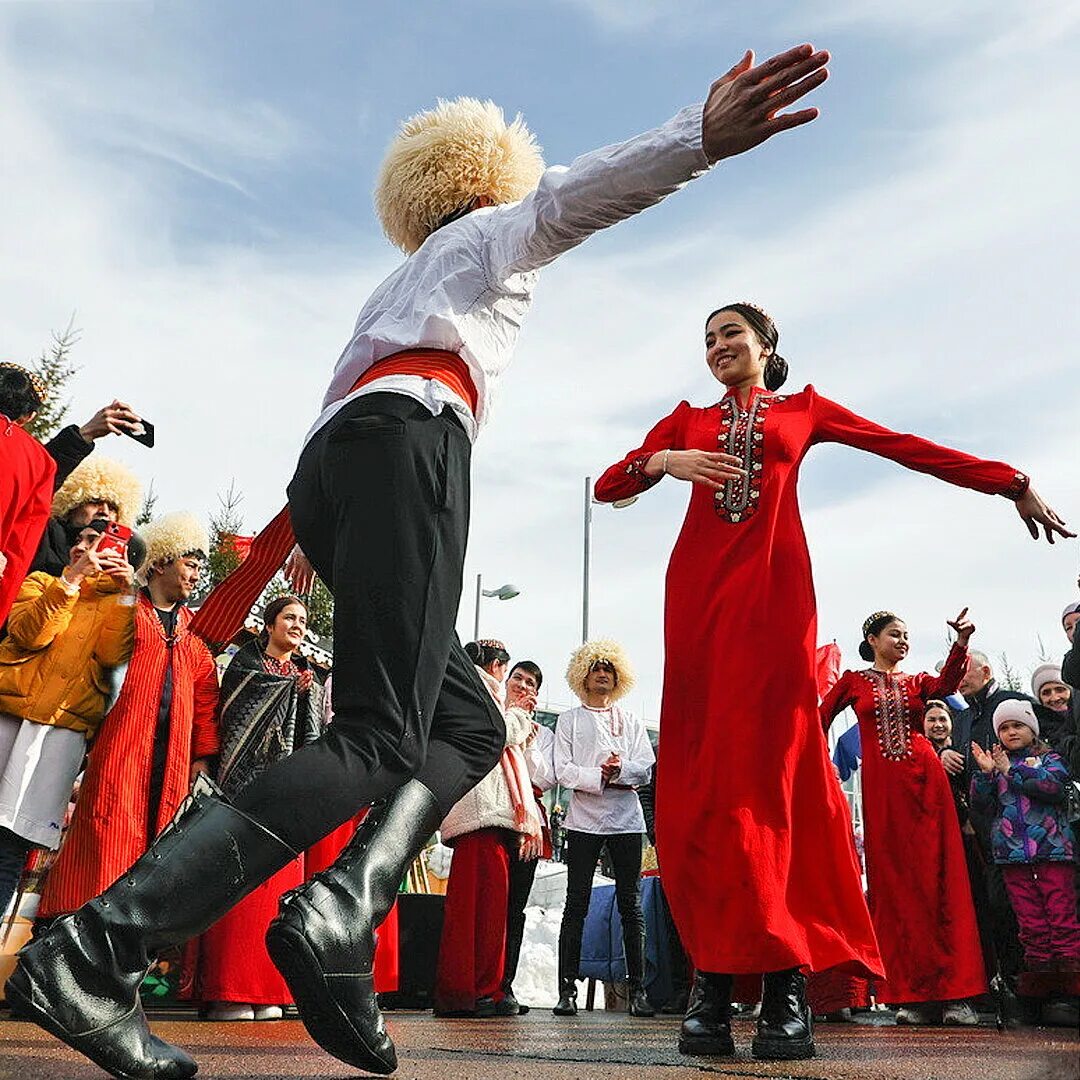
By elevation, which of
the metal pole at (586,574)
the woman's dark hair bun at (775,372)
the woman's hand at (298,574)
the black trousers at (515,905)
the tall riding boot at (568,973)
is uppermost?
the metal pole at (586,574)

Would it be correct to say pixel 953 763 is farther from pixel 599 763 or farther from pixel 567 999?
pixel 567 999

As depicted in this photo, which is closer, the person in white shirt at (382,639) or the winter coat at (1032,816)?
the person in white shirt at (382,639)

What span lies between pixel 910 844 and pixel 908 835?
0.15ft

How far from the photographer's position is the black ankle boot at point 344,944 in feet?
6.55

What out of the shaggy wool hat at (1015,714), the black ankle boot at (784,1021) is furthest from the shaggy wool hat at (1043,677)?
the black ankle boot at (784,1021)

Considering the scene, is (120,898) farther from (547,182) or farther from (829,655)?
(829,655)

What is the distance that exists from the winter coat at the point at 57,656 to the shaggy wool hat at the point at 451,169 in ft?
8.56

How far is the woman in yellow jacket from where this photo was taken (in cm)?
470

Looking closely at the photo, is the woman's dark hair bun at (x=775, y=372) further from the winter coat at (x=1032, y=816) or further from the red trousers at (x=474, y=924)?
the red trousers at (x=474, y=924)

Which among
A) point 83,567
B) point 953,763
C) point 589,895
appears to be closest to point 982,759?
point 953,763

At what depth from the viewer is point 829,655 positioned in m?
8.79

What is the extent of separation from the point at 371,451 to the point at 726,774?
5.42 ft

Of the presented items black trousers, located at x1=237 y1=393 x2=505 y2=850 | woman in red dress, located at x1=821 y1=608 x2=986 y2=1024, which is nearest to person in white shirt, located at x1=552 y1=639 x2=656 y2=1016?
woman in red dress, located at x1=821 y1=608 x2=986 y2=1024

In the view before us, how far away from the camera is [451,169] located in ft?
9.32
